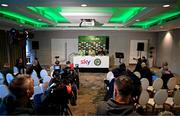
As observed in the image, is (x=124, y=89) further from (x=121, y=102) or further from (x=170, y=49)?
(x=170, y=49)

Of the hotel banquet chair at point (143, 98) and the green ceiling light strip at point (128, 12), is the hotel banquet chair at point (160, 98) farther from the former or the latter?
the green ceiling light strip at point (128, 12)

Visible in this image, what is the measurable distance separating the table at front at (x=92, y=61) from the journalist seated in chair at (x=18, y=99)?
31.3 feet

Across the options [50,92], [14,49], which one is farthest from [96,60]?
[50,92]

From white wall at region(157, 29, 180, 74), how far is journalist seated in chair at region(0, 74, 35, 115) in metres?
10.0

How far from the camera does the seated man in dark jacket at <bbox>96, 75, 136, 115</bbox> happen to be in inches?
61.1

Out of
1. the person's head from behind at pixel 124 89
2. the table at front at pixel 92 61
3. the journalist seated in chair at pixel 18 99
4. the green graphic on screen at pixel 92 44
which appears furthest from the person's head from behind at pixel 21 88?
the green graphic on screen at pixel 92 44

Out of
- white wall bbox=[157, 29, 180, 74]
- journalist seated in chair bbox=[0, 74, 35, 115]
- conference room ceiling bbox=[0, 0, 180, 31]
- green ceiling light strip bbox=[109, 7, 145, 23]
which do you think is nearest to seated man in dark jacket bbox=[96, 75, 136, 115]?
journalist seated in chair bbox=[0, 74, 35, 115]

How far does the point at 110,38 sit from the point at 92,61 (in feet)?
11.3

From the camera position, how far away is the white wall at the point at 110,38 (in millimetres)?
13884

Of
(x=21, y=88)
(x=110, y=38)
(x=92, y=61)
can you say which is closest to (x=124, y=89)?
(x=21, y=88)

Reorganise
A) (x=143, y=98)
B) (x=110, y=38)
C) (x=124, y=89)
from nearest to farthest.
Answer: (x=124, y=89), (x=143, y=98), (x=110, y=38)

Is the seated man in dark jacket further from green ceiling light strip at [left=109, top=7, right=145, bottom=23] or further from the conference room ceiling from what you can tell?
green ceiling light strip at [left=109, top=7, right=145, bottom=23]

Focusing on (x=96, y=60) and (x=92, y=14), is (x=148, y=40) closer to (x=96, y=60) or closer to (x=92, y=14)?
(x=96, y=60)

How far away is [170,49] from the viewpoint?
11.3 m
